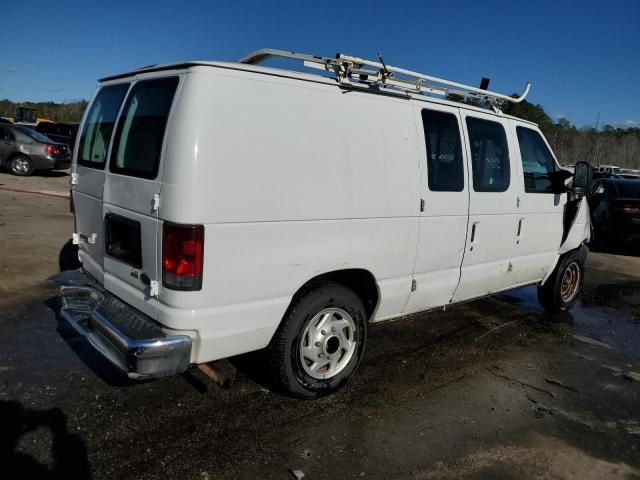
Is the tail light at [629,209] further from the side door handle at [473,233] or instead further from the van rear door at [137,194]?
the van rear door at [137,194]

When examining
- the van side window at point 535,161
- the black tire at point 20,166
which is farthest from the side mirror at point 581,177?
the black tire at point 20,166

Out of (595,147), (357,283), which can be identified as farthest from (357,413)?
(595,147)

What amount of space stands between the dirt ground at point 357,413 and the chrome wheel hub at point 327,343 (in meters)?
0.27

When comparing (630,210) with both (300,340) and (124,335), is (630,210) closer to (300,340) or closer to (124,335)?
(300,340)

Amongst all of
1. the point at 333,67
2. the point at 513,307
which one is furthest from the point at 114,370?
the point at 513,307

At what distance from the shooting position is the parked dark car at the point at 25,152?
16547 millimetres

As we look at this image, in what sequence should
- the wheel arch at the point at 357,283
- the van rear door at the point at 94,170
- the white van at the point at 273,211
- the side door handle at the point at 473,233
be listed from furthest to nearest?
the side door handle at the point at 473,233 < the van rear door at the point at 94,170 < the wheel arch at the point at 357,283 < the white van at the point at 273,211

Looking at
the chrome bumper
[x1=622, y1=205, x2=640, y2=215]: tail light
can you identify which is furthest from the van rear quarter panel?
[x1=622, y1=205, x2=640, y2=215]: tail light

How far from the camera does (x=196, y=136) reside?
109 inches

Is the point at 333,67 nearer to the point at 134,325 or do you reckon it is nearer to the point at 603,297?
the point at 134,325

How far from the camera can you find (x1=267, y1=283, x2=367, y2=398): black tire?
3363 mm

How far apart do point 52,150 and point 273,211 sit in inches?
655

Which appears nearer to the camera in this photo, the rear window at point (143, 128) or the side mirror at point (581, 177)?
the rear window at point (143, 128)

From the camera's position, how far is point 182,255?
9.24 ft
